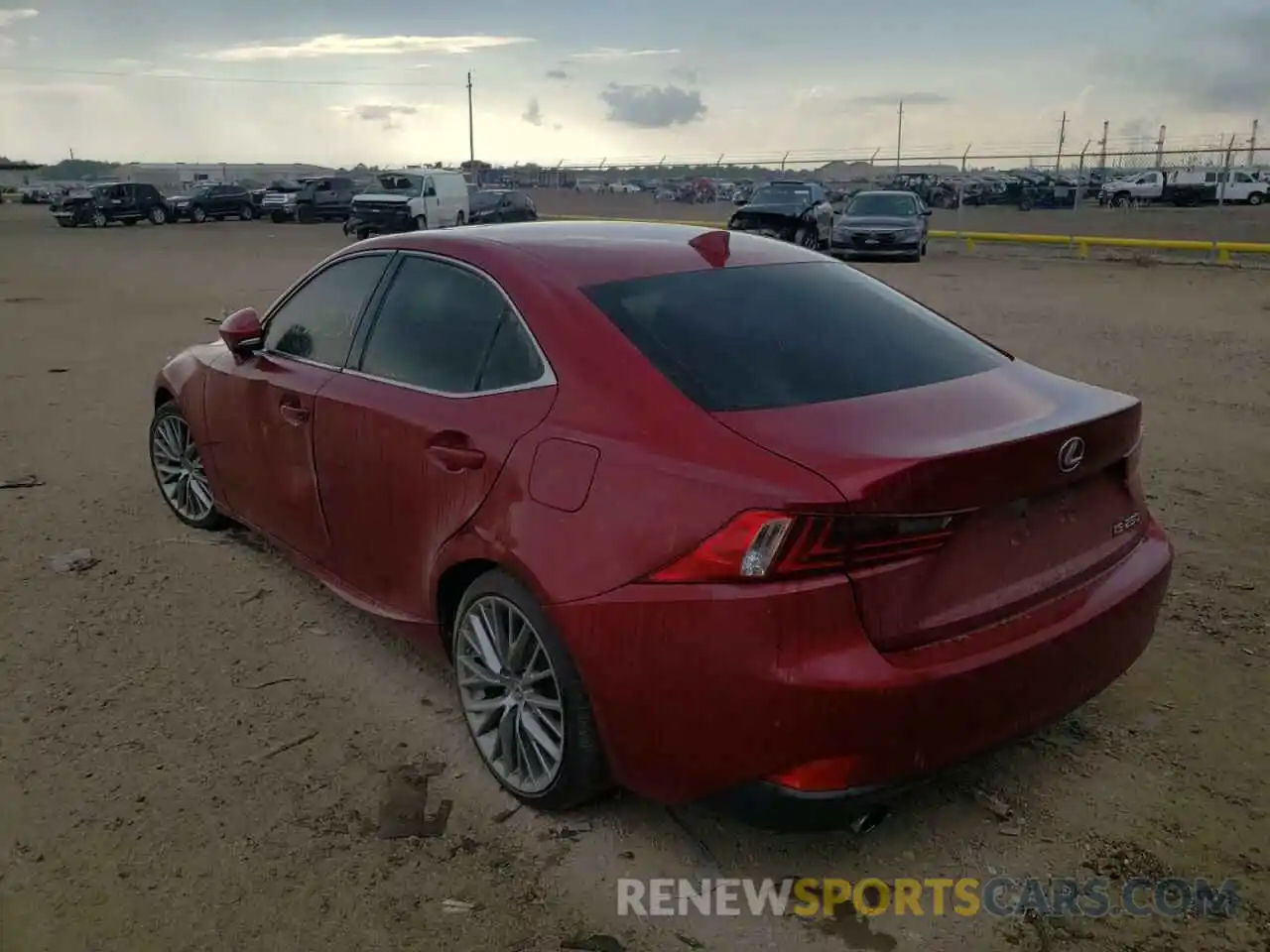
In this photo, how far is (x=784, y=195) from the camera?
78.7ft

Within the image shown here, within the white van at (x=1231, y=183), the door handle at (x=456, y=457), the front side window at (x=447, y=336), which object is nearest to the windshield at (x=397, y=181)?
the front side window at (x=447, y=336)

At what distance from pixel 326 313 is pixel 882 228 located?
732 inches

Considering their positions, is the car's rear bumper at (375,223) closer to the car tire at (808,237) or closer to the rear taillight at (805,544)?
the car tire at (808,237)

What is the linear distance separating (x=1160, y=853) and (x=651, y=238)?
8.03 feet

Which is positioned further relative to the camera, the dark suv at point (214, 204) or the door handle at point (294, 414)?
the dark suv at point (214, 204)

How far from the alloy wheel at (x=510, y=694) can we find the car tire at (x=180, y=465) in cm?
247

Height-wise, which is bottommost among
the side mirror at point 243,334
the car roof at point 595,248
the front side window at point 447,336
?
the side mirror at point 243,334

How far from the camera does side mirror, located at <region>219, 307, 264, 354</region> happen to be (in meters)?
4.52

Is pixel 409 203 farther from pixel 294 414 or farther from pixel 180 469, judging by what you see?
pixel 294 414

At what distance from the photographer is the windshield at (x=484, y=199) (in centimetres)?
3403

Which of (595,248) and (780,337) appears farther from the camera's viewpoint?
(595,248)

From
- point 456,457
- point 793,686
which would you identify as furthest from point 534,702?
point 793,686

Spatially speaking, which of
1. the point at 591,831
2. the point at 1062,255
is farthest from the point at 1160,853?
the point at 1062,255

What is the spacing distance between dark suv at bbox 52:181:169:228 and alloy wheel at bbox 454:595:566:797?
40.8 metres
